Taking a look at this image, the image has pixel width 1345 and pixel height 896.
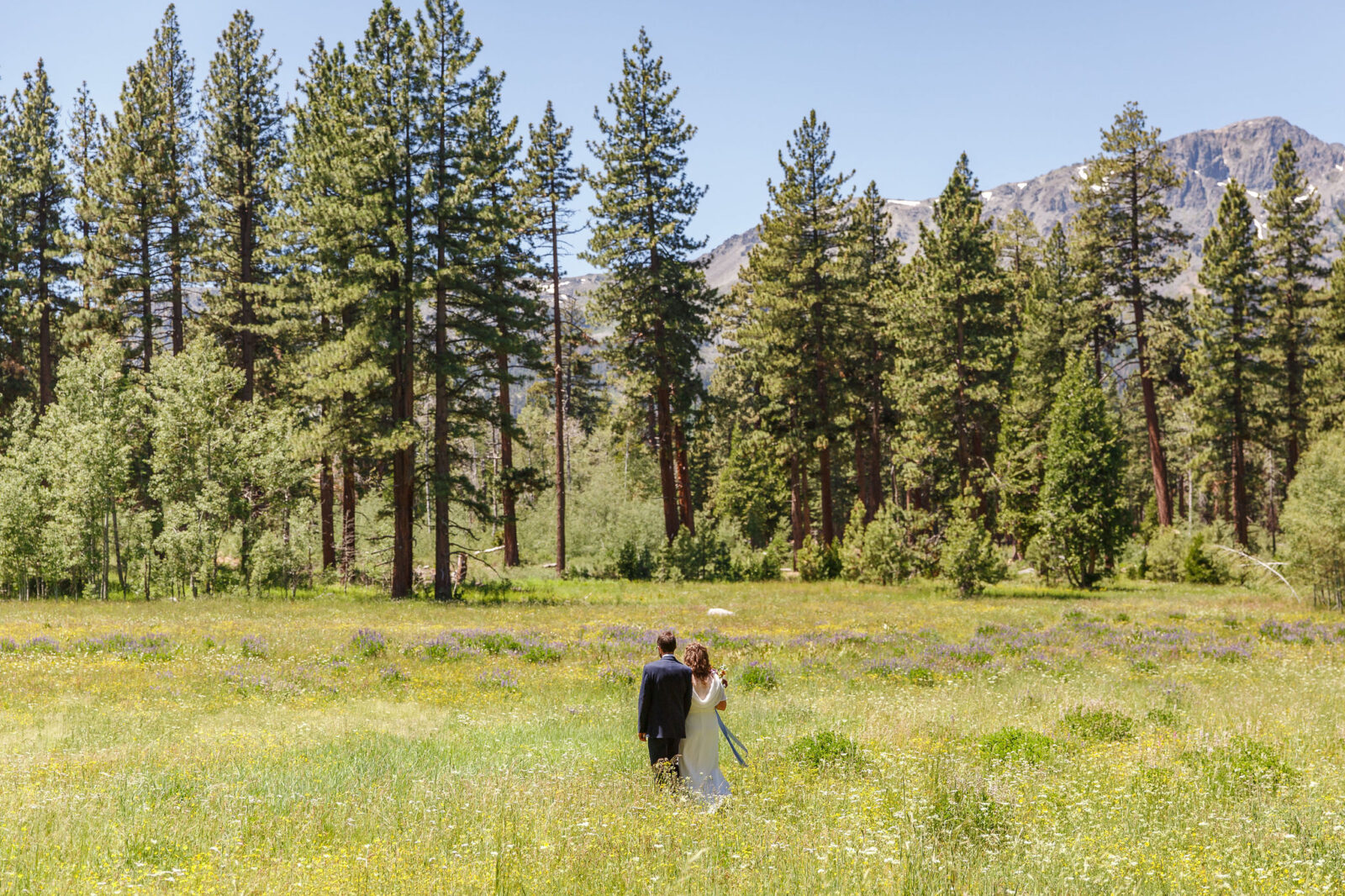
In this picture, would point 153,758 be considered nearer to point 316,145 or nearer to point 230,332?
point 316,145

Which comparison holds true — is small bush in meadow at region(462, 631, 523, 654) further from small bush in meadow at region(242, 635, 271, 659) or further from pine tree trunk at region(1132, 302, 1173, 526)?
pine tree trunk at region(1132, 302, 1173, 526)

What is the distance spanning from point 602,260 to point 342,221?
42.4 feet

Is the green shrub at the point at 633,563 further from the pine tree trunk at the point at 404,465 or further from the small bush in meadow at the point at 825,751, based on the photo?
the small bush in meadow at the point at 825,751

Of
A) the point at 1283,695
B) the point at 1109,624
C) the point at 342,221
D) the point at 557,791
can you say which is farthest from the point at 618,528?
the point at 557,791

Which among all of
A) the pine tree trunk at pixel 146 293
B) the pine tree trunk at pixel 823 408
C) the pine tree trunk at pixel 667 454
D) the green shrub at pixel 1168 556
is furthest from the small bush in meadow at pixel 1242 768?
the pine tree trunk at pixel 146 293

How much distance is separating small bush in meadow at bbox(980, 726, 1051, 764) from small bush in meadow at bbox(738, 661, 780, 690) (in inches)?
199

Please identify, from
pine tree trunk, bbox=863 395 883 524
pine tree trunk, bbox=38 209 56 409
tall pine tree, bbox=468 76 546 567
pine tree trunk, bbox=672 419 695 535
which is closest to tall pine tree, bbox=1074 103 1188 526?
pine tree trunk, bbox=863 395 883 524

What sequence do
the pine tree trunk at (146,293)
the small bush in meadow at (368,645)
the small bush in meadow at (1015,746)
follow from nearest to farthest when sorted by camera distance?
1. the small bush in meadow at (1015,746)
2. the small bush in meadow at (368,645)
3. the pine tree trunk at (146,293)

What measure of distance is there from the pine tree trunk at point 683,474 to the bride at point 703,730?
Answer: 29162 millimetres

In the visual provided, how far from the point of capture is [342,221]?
26125mm

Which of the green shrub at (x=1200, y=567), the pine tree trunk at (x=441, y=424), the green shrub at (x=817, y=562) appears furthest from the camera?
the green shrub at (x=817, y=562)

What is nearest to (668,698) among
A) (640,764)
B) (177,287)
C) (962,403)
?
(640,764)

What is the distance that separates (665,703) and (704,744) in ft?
1.84

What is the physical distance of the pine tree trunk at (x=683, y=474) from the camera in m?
37.9
